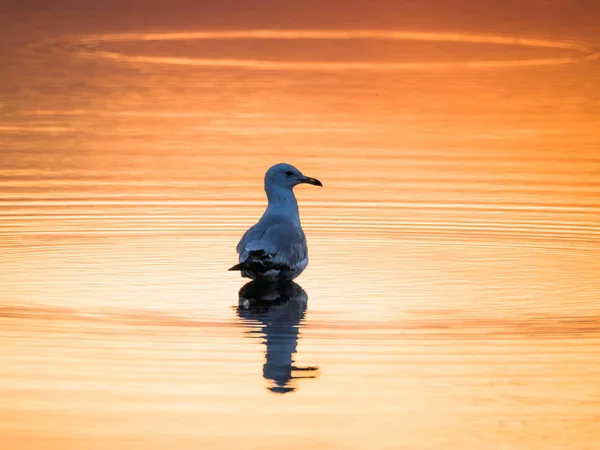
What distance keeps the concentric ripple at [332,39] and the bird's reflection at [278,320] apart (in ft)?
55.6

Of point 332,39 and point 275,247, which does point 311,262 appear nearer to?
point 275,247

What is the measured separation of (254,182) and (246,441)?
950 centimetres

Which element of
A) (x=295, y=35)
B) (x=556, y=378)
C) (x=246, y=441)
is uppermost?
(x=295, y=35)

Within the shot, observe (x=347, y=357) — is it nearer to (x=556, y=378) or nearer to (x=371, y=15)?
Answer: (x=556, y=378)

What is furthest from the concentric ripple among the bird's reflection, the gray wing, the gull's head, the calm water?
the bird's reflection

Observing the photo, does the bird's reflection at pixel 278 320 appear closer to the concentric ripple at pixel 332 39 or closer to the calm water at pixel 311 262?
the calm water at pixel 311 262

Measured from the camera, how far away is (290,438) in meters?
7.94

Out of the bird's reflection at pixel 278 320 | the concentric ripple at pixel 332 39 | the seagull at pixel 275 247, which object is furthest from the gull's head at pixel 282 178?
the concentric ripple at pixel 332 39

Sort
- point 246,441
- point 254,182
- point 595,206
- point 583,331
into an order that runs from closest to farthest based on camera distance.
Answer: point 246,441 < point 583,331 < point 595,206 < point 254,182

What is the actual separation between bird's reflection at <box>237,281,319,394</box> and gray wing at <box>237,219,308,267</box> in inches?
10.0

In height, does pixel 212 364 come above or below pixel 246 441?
above

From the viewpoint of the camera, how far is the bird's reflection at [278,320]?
9289 mm

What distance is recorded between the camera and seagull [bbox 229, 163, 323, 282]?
11.9 metres

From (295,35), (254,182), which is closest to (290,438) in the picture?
(254,182)
